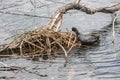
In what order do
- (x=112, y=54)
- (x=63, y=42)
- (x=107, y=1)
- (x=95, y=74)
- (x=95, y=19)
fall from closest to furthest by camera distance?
(x=95, y=74), (x=112, y=54), (x=63, y=42), (x=95, y=19), (x=107, y=1)

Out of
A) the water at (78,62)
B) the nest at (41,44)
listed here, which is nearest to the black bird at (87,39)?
the water at (78,62)

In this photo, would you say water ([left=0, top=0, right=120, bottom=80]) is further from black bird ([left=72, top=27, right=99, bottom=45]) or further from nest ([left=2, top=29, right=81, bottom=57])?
nest ([left=2, top=29, right=81, bottom=57])

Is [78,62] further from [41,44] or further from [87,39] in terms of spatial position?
[87,39]

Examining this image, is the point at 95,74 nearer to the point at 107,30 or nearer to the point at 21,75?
the point at 21,75

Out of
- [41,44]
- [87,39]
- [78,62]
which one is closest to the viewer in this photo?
[78,62]

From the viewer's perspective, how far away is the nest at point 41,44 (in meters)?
10.2

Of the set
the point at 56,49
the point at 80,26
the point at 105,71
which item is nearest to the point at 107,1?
the point at 80,26

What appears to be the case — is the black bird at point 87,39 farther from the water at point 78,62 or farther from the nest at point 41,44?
the nest at point 41,44

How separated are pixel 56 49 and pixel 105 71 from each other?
213 cm

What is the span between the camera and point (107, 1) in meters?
16.4

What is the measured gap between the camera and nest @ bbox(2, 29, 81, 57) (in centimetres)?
1016

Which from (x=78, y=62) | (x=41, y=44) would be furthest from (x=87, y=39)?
(x=78, y=62)

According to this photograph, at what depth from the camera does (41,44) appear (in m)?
10.3

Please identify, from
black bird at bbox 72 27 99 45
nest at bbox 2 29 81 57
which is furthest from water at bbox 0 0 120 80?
nest at bbox 2 29 81 57
